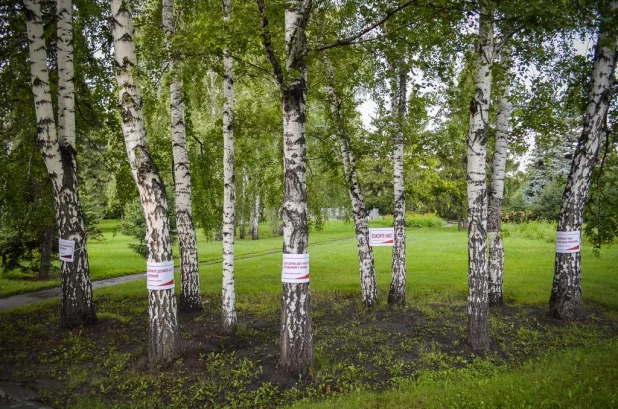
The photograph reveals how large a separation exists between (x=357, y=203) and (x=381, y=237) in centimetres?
94

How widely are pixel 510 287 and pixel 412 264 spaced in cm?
540

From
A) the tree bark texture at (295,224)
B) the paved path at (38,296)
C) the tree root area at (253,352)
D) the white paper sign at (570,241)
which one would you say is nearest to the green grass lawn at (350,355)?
the tree root area at (253,352)

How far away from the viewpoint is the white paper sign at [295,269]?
18.3 ft

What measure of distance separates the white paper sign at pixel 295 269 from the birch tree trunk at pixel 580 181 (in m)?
5.60

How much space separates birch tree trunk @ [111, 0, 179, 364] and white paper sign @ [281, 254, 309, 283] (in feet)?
5.86

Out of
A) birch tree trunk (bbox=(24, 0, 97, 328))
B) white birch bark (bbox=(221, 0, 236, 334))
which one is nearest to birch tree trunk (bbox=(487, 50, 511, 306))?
white birch bark (bbox=(221, 0, 236, 334))

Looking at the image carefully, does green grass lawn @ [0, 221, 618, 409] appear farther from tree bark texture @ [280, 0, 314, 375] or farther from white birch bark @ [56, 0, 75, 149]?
white birch bark @ [56, 0, 75, 149]

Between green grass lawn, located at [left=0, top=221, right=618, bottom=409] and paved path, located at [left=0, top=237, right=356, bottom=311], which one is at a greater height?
green grass lawn, located at [left=0, top=221, right=618, bottom=409]

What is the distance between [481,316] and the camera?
6.42 m

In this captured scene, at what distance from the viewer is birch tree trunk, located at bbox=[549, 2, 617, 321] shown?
7.80 m

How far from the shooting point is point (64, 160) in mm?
8148

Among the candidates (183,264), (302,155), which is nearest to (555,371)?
(302,155)

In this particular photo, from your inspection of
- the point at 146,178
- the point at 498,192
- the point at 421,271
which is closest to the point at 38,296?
→ the point at 146,178

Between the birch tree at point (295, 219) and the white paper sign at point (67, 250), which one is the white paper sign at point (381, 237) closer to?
the birch tree at point (295, 219)
